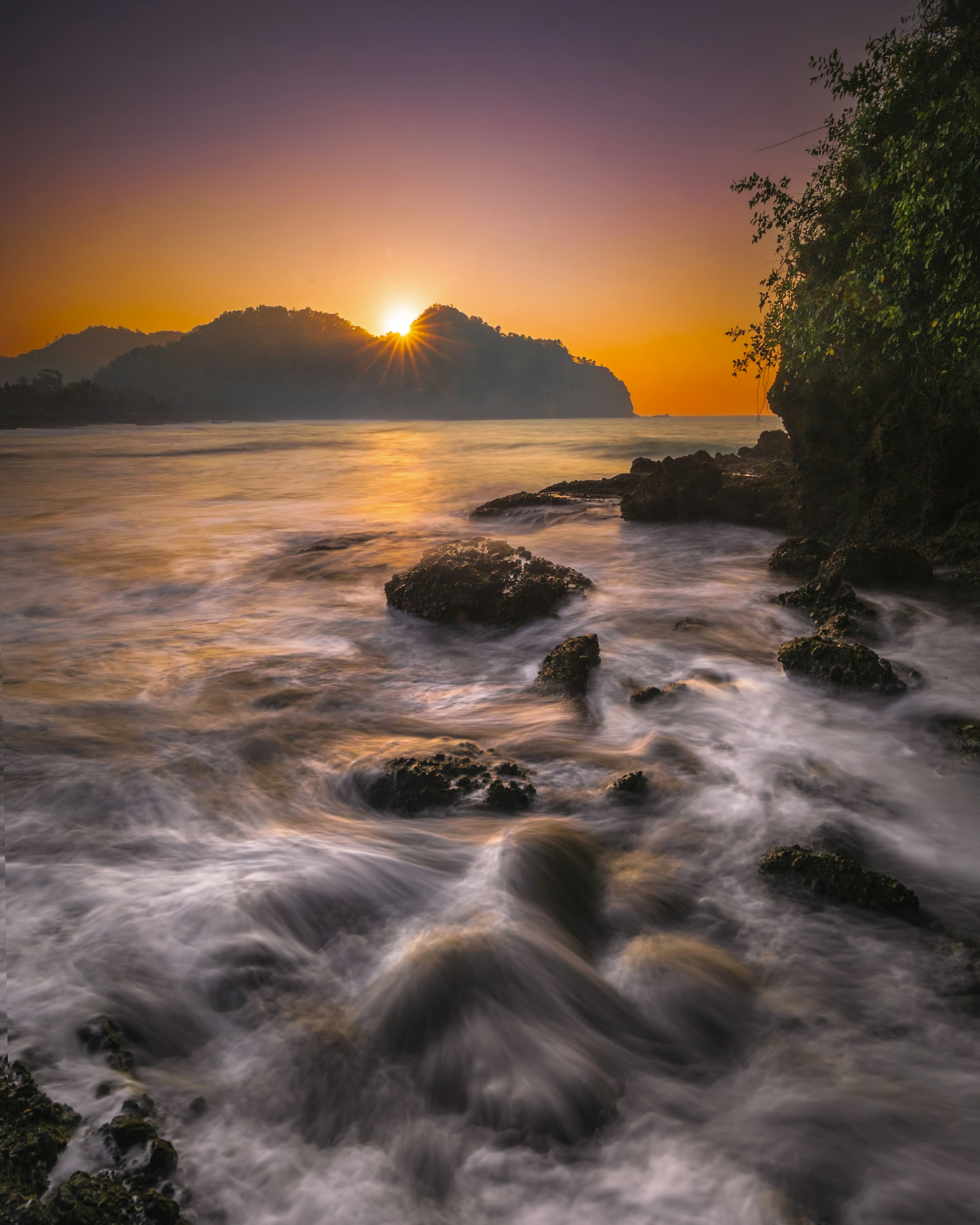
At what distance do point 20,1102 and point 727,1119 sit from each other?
7.16ft

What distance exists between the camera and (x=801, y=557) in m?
10.5

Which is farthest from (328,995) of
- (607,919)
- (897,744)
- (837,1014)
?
(897,744)

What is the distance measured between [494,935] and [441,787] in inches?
50.7

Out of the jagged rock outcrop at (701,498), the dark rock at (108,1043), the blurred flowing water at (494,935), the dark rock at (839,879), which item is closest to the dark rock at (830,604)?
the blurred flowing water at (494,935)

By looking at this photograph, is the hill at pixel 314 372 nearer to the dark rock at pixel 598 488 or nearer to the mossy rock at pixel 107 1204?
the dark rock at pixel 598 488

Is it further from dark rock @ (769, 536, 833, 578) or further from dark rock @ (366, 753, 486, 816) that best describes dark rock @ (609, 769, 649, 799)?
dark rock @ (769, 536, 833, 578)

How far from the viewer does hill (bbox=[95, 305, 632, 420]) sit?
499 ft

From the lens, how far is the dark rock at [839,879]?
3.39m

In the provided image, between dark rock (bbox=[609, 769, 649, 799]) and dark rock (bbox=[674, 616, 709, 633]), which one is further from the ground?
dark rock (bbox=[674, 616, 709, 633])

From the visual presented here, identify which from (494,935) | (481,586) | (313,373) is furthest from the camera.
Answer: (313,373)

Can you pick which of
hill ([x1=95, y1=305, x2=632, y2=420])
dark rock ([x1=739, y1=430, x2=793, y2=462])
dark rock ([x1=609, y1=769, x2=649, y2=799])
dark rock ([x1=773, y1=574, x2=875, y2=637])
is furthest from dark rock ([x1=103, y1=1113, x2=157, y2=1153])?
hill ([x1=95, y1=305, x2=632, y2=420])

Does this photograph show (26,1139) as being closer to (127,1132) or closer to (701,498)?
(127,1132)

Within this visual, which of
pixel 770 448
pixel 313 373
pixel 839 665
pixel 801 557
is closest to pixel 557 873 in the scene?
pixel 839 665

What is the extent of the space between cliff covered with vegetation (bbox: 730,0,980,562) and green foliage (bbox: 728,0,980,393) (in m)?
0.03
